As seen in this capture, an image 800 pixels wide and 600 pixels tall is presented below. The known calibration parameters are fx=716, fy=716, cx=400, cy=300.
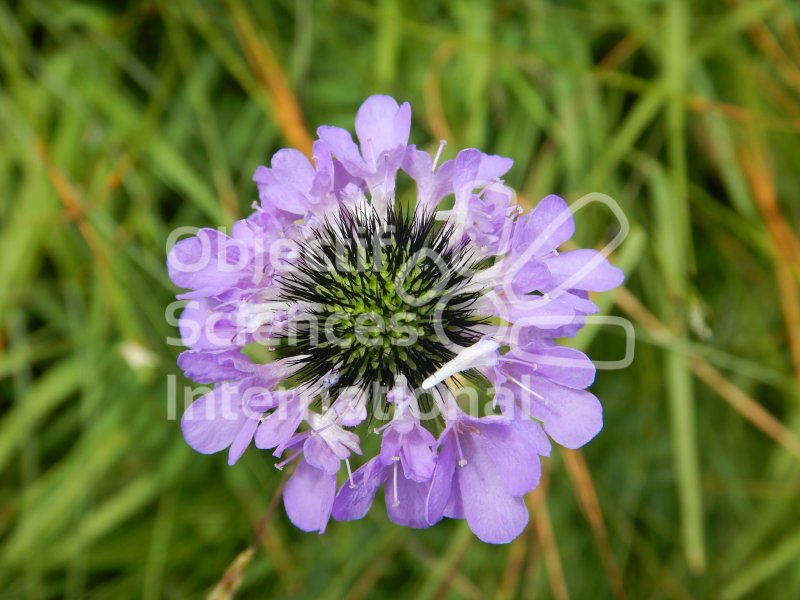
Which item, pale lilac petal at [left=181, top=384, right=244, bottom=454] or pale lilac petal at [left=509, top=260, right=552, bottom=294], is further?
pale lilac petal at [left=181, top=384, right=244, bottom=454]

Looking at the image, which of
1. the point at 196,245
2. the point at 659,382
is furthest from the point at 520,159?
the point at 196,245

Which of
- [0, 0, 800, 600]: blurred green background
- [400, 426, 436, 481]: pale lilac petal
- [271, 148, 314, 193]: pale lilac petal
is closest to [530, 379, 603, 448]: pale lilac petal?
[400, 426, 436, 481]: pale lilac petal

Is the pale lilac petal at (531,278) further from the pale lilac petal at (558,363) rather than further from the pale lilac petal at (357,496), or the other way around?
the pale lilac petal at (357,496)

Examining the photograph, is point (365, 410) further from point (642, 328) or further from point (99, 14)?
point (99, 14)

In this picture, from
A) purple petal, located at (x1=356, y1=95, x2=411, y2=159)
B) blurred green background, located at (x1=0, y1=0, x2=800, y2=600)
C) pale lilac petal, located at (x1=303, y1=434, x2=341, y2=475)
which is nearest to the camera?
pale lilac petal, located at (x1=303, y1=434, x2=341, y2=475)

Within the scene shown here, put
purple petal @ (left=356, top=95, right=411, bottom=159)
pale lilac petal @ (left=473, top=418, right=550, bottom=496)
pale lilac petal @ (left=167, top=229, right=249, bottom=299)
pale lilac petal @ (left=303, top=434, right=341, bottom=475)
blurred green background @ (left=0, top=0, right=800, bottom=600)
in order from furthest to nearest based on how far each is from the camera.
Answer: blurred green background @ (left=0, top=0, right=800, bottom=600)
purple petal @ (left=356, top=95, right=411, bottom=159)
pale lilac petal @ (left=167, top=229, right=249, bottom=299)
pale lilac petal @ (left=303, top=434, right=341, bottom=475)
pale lilac petal @ (left=473, top=418, right=550, bottom=496)

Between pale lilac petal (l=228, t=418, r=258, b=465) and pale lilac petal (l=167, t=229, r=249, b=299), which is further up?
pale lilac petal (l=167, t=229, r=249, b=299)

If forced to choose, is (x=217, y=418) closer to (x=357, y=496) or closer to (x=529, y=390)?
(x=357, y=496)

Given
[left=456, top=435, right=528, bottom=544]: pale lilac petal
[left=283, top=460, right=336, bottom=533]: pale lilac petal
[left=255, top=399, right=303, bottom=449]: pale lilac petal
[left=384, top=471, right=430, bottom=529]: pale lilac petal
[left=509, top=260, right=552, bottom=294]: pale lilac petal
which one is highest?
[left=255, top=399, right=303, bottom=449]: pale lilac petal

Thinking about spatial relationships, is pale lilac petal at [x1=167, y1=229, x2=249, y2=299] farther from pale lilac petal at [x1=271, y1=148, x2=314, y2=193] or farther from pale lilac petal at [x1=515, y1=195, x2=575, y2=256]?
pale lilac petal at [x1=515, y1=195, x2=575, y2=256]
